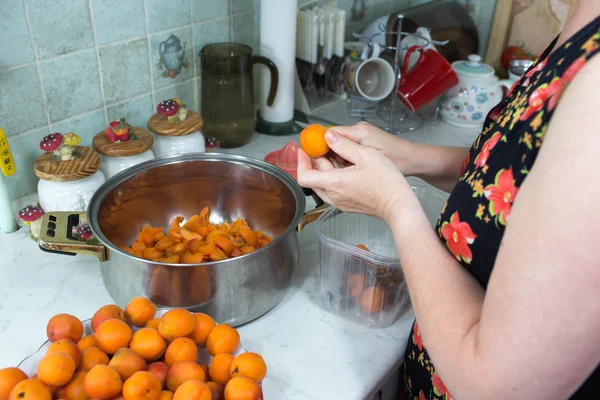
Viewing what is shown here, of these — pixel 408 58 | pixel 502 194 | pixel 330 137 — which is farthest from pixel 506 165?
pixel 408 58

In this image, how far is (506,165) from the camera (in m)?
0.57

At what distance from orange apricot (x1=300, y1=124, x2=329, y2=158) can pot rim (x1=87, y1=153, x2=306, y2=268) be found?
0.36 ft

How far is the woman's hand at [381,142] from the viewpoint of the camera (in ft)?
2.92

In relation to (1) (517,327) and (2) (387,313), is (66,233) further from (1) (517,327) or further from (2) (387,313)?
(1) (517,327)

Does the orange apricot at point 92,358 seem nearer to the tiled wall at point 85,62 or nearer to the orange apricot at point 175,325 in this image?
the orange apricot at point 175,325

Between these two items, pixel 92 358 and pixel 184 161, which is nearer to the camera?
pixel 92 358

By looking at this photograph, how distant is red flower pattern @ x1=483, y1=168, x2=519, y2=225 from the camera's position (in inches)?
21.8

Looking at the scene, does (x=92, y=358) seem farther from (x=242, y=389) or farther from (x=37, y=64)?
(x=37, y=64)

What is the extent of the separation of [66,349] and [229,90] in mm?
819

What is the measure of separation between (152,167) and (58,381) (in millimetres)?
475

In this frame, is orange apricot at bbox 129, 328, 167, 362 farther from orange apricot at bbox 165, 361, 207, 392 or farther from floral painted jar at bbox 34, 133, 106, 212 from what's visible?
floral painted jar at bbox 34, 133, 106, 212

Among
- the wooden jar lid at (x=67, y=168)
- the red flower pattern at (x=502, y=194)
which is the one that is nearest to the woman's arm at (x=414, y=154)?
the red flower pattern at (x=502, y=194)

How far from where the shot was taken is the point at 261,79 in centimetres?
148

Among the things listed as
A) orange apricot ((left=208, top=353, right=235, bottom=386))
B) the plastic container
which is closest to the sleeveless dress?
the plastic container
